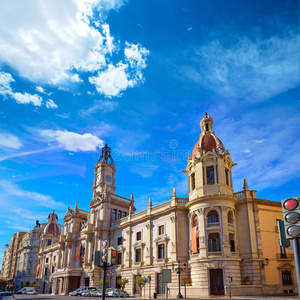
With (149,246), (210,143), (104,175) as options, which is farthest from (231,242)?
(104,175)

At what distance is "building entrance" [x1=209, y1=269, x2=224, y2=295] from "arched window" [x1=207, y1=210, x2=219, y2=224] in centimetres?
608

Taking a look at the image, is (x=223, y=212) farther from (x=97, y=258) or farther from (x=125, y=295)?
(x=97, y=258)

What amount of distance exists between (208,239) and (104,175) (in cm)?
3342

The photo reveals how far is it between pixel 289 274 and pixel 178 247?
576 inches

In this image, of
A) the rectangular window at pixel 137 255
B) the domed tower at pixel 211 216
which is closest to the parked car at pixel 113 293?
the rectangular window at pixel 137 255

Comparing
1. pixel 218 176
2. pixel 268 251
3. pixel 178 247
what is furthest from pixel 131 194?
pixel 268 251

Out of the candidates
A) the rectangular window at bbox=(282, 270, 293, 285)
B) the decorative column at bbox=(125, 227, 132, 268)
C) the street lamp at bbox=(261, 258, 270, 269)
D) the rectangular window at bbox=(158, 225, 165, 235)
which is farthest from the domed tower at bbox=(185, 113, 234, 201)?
the decorative column at bbox=(125, 227, 132, 268)

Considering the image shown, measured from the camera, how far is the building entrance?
122 feet

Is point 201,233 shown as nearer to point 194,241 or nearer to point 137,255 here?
point 194,241

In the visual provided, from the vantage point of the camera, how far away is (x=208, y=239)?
131 feet

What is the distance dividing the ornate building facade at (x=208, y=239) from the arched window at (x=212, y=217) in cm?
13

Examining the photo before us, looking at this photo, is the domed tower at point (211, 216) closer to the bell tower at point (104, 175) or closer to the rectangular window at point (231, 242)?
the rectangular window at point (231, 242)

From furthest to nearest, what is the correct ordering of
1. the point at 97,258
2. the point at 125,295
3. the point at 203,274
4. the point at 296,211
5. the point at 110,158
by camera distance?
the point at 110,158, the point at 125,295, the point at 203,274, the point at 97,258, the point at 296,211

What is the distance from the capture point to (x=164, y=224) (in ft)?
158
